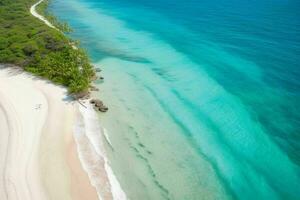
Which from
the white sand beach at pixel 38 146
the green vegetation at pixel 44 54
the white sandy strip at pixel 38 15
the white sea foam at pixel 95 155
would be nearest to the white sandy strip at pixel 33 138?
the white sand beach at pixel 38 146

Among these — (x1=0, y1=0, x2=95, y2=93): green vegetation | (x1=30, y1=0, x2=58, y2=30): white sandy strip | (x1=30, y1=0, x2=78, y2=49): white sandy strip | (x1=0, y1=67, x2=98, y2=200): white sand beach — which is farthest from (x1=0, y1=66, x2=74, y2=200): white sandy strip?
(x1=30, y1=0, x2=58, y2=30): white sandy strip

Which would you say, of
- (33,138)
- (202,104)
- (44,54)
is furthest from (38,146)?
(44,54)

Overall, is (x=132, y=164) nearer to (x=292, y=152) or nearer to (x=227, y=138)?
(x=227, y=138)

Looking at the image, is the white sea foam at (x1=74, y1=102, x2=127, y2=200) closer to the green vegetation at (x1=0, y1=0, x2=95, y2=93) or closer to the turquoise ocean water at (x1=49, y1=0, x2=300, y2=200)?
the turquoise ocean water at (x1=49, y1=0, x2=300, y2=200)

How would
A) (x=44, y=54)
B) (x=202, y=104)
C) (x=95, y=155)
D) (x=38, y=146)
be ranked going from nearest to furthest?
1. (x=95, y=155)
2. (x=38, y=146)
3. (x=202, y=104)
4. (x=44, y=54)

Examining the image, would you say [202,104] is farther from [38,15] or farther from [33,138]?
[38,15]

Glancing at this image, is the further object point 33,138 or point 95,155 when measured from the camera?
point 33,138

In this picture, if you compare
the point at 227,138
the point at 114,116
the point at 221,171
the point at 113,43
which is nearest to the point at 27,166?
the point at 114,116

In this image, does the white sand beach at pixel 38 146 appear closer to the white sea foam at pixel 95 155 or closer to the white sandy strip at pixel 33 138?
the white sandy strip at pixel 33 138
